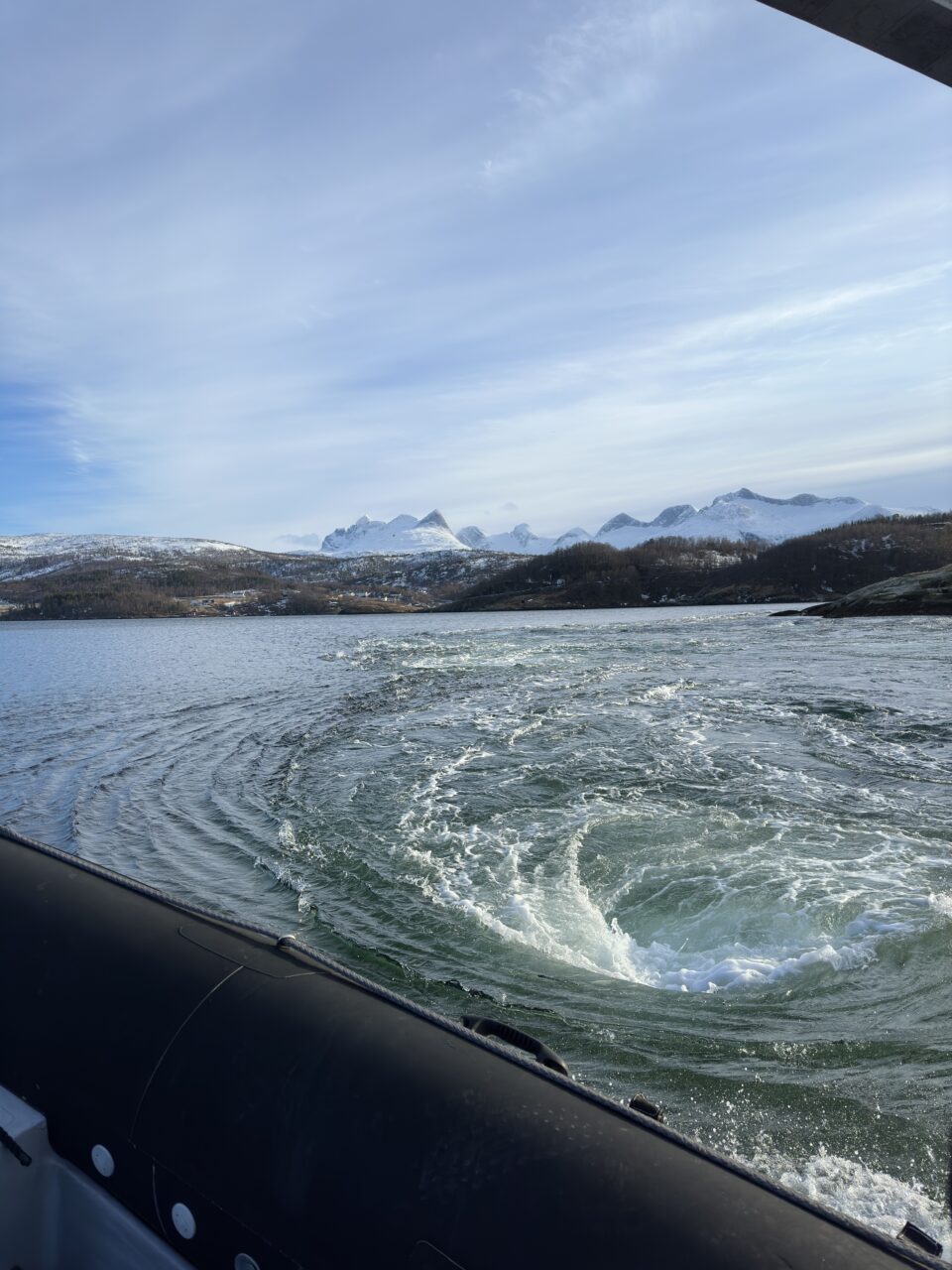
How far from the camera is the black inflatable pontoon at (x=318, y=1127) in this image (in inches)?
73.9

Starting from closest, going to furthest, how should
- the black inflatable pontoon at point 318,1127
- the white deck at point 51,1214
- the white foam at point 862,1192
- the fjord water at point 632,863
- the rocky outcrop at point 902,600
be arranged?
the black inflatable pontoon at point 318,1127 → the white deck at point 51,1214 → the white foam at point 862,1192 → the fjord water at point 632,863 → the rocky outcrop at point 902,600

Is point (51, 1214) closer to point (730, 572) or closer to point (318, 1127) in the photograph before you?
point (318, 1127)

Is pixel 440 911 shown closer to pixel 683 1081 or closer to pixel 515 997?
pixel 515 997

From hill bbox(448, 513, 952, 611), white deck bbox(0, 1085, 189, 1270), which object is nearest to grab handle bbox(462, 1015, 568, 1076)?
white deck bbox(0, 1085, 189, 1270)

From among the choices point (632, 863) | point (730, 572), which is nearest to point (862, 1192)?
point (632, 863)

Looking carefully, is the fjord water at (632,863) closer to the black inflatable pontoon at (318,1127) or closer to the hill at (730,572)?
the black inflatable pontoon at (318,1127)

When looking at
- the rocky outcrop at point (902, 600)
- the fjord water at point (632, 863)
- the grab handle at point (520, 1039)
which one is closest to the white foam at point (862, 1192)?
the fjord water at point (632, 863)

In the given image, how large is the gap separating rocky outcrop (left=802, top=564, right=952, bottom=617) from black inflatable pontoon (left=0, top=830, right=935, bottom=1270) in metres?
57.8

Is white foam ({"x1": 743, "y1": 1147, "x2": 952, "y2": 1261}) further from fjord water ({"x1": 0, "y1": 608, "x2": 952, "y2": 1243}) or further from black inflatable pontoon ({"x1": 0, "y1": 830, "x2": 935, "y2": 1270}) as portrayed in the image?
black inflatable pontoon ({"x1": 0, "y1": 830, "x2": 935, "y2": 1270})

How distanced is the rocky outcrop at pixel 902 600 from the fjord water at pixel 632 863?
127 feet

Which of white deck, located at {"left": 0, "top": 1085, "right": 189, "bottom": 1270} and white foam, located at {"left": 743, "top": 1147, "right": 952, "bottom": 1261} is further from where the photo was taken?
white foam, located at {"left": 743, "top": 1147, "right": 952, "bottom": 1261}

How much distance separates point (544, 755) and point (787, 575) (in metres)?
120

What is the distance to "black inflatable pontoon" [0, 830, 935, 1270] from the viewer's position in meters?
1.88

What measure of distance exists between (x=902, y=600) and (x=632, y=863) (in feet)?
188
